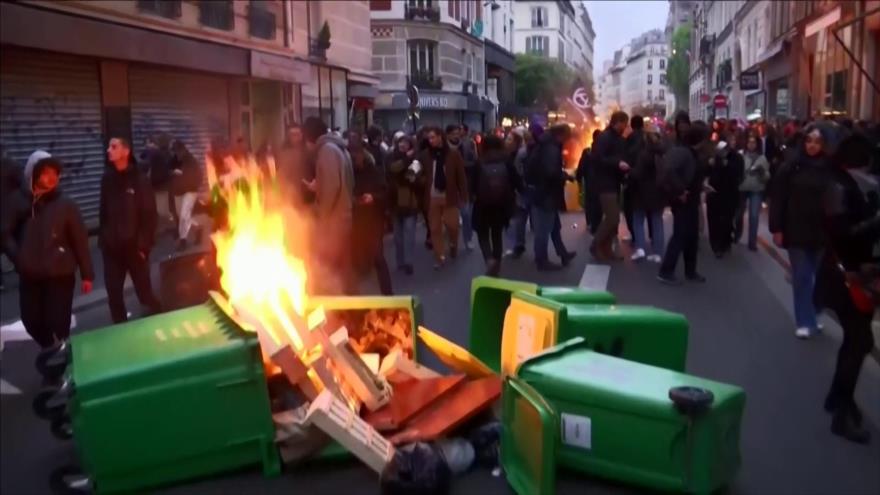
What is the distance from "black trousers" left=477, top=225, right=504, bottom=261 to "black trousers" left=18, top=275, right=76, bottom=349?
550 centimetres

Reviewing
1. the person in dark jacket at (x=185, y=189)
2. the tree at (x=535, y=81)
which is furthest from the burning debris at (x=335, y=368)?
the tree at (x=535, y=81)

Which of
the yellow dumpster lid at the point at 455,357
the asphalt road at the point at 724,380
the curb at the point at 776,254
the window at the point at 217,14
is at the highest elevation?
the window at the point at 217,14

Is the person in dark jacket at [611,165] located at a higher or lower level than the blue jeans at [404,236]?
higher

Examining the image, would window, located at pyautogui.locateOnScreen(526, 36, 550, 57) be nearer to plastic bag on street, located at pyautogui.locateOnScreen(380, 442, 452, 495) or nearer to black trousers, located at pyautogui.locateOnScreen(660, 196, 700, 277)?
black trousers, located at pyautogui.locateOnScreen(660, 196, 700, 277)

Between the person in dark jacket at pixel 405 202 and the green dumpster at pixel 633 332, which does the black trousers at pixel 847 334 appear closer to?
the green dumpster at pixel 633 332

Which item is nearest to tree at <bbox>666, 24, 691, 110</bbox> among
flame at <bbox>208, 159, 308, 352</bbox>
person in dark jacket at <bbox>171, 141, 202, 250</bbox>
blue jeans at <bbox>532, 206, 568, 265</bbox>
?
person in dark jacket at <bbox>171, 141, 202, 250</bbox>

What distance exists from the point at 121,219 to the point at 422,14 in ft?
108

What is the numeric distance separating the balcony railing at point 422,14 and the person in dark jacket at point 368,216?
3051 cm

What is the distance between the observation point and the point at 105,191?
862 centimetres

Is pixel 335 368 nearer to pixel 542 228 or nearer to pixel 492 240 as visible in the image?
pixel 492 240

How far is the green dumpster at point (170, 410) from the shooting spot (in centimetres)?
508

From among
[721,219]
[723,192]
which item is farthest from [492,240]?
[721,219]

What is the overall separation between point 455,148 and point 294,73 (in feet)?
47.0

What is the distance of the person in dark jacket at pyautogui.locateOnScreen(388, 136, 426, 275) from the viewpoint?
1228cm
